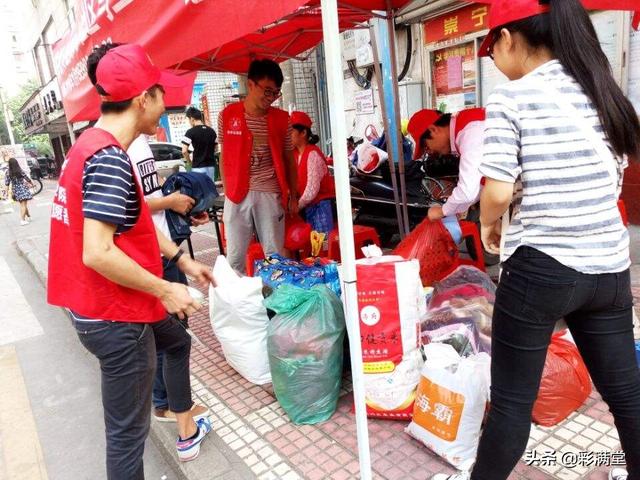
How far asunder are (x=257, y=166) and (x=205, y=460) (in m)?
2.08

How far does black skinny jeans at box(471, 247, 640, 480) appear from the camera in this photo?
53.2 inches

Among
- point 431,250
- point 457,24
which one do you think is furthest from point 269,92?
point 457,24

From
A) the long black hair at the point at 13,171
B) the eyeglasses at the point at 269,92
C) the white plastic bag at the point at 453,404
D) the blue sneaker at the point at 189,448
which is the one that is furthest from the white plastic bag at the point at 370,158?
the long black hair at the point at 13,171

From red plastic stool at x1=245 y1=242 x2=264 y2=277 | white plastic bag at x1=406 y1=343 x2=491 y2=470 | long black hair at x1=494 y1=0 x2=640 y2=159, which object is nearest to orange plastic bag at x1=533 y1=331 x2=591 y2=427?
white plastic bag at x1=406 y1=343 x2=491 y2=470

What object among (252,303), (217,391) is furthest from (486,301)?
(217,391)

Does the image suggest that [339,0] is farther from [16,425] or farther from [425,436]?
[16,425]

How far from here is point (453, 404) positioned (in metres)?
1.95

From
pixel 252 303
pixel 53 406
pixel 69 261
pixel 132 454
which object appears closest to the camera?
pixel 69 261

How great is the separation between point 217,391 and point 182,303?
149cm

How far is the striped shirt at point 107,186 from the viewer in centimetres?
145

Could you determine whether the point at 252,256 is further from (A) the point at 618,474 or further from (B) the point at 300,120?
(A) the point at 618,474

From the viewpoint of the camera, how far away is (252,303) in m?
2.70

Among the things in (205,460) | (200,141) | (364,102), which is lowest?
(205,460)

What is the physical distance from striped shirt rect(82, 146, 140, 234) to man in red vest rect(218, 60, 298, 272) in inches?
76.4
